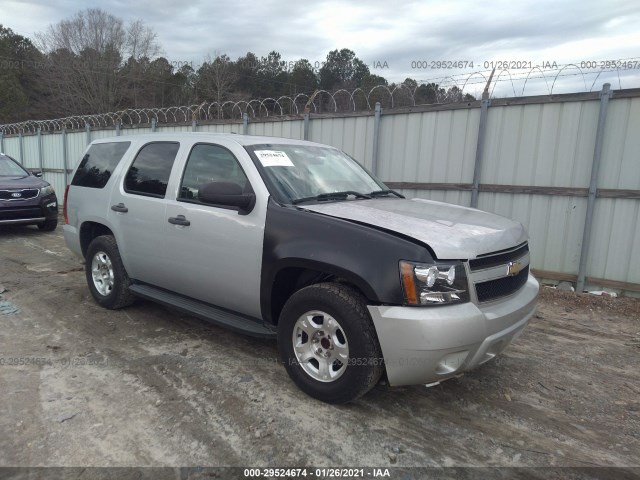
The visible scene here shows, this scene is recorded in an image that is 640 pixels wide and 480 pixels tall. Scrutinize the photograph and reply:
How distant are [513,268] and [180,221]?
105 inches

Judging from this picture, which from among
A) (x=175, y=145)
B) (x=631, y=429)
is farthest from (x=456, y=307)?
(x=175, y=145)

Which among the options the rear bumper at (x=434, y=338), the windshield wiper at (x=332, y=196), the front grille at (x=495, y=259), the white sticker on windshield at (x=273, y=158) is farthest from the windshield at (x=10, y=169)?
the front grille at (x=495, y=259)

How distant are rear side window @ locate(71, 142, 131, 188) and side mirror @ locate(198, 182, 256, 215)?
2063 mm

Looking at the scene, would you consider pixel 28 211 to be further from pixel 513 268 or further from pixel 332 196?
pixel 513 268

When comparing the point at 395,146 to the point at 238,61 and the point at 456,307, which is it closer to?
the point at 456,307

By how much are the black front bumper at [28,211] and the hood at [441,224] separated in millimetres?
8143

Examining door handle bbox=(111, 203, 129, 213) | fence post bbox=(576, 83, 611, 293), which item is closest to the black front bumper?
door handle bbox=(111, 203, 129, 213)

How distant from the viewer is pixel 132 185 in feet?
14.8

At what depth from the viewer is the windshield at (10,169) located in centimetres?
961

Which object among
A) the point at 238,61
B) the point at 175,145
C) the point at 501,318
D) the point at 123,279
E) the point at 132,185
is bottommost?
the point at 123,279

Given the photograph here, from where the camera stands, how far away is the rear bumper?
8.65 feet

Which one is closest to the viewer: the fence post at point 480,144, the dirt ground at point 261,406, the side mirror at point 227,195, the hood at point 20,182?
the dirt ground at point 261,406

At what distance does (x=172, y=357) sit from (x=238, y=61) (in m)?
42.3

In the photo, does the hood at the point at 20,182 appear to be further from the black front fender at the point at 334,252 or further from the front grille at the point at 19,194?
the black front fender at the point at 334,252
